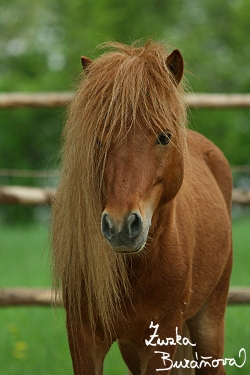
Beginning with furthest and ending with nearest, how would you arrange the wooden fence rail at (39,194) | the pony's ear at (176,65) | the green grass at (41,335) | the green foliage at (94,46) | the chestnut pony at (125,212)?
the green foliage at (94,46) < the wooden fence rail at (39,194) < the green grass at (41,335) < the pony's ear at (176,65) < the chestnut pony at (125,212)

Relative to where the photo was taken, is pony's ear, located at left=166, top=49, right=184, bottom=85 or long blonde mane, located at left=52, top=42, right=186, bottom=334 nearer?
long blonde mane, located at left=52, top=42, right=186, bottom=334

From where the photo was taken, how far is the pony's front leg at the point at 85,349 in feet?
10.1

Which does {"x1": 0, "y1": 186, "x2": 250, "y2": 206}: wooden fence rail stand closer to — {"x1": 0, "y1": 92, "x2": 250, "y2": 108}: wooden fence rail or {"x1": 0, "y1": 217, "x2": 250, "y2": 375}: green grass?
{"x1": 0, "y1": 217, "x2": 250, "y2": 375}: green grass

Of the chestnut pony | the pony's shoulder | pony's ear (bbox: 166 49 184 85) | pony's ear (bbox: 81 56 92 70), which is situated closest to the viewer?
the chestnut pony

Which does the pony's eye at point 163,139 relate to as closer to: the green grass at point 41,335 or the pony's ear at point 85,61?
the pony's ear at point 85,61

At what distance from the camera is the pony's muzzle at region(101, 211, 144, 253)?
2.56 m

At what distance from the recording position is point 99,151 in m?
2.84

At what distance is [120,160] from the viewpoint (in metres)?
2.73

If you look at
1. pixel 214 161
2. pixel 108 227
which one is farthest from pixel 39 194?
pixel 108 227

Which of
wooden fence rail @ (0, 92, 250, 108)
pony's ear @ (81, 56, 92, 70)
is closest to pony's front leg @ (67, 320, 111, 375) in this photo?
pony's ear @ (81, 56, 92, 70)

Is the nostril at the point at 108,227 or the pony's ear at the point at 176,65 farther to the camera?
the pony's ear at the point at 176,65

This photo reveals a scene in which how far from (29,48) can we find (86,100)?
2438cm

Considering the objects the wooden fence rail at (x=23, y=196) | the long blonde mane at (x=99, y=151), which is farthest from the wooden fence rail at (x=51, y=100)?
the long blonde mane at (x=99, y=151)

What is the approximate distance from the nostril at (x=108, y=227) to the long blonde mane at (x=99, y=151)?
284 mm
